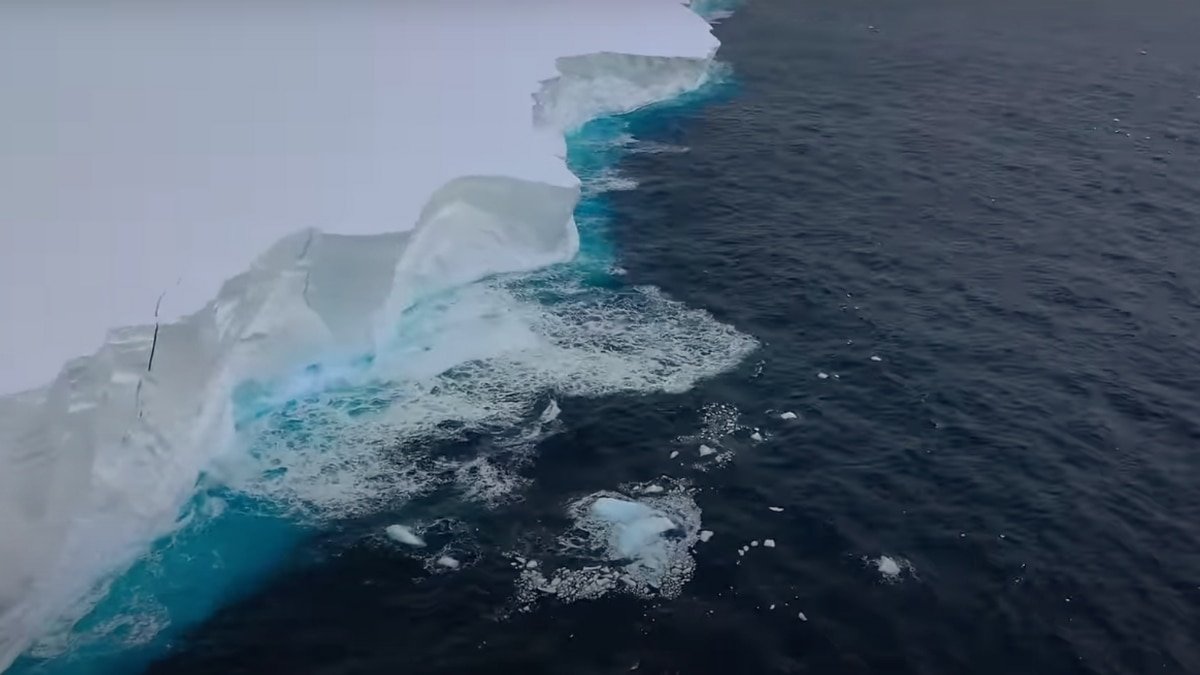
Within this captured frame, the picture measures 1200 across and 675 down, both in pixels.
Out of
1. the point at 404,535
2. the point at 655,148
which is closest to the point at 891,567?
the point at 404,535

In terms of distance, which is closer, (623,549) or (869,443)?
(623,549)

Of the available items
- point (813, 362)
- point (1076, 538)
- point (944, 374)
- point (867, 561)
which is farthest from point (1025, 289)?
point (867, 561)

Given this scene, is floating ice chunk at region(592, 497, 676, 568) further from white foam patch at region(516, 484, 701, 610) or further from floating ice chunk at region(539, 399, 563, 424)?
floating ice chunk at region(539, 399, 563, 424)

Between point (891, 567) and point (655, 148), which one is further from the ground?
point (655, 148)

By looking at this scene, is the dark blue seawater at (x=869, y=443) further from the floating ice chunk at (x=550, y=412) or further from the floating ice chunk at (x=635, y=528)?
the floating ice chunk at (x=635, y=528)

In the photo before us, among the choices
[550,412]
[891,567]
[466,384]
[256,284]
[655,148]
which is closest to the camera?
[891,567]

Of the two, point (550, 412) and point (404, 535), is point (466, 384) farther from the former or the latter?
point (404, 535)
